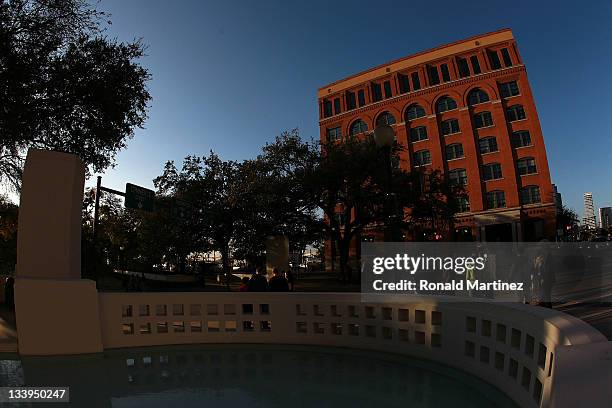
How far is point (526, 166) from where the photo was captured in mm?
42375

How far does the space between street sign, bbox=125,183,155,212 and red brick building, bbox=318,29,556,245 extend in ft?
95.5

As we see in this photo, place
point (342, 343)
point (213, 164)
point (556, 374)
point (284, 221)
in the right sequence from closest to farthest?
point (556, 374), point (342, 343), point (284, 221), point (213, 164)

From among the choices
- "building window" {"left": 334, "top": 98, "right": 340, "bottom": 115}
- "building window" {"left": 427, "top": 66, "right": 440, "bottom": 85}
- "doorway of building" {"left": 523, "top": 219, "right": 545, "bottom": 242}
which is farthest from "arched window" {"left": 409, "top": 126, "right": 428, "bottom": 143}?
"doorway of building" {"left": 523, "top": 219, "right": 545, "bottom": 242}

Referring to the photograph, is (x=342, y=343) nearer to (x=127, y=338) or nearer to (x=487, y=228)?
(x=127, y=338)

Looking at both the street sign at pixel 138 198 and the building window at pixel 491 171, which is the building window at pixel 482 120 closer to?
the building window at pixel 491 171

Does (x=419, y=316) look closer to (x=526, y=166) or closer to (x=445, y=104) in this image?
(x=526, y=166)

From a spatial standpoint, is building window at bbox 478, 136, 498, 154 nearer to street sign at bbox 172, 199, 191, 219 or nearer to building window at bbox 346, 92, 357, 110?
building window at bbox 346, 92, 357, 110

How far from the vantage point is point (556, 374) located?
7.48 ft

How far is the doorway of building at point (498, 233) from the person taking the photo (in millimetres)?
42031

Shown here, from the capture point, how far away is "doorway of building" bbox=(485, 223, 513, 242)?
42031 mm

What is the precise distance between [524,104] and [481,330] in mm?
45723

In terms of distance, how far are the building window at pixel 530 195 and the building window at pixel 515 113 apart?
783cm

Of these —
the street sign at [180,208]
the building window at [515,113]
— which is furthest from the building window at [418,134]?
the street sign at [180,208]

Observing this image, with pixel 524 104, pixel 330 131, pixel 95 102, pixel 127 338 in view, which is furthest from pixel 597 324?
pixel 330 131
